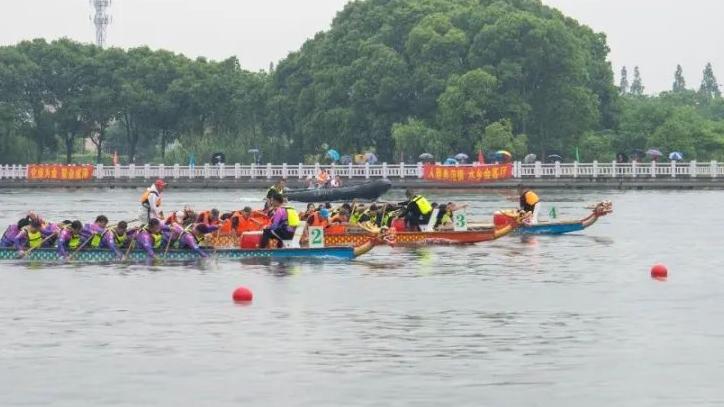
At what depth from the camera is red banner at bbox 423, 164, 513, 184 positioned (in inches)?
3875

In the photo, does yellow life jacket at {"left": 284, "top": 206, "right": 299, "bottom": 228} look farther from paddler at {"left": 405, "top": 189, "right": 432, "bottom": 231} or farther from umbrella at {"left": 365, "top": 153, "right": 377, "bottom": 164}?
umbrella at {"left": 365, "top": 153, "right": 377, "bottom": 164}

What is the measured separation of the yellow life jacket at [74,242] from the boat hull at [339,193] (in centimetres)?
4085

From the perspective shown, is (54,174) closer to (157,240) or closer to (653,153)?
(653,153)

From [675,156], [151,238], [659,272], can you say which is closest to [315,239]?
[151,238]

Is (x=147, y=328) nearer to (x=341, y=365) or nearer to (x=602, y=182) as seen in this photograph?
(x=341, y=365)

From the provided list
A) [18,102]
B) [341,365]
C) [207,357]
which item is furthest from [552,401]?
[18,102]

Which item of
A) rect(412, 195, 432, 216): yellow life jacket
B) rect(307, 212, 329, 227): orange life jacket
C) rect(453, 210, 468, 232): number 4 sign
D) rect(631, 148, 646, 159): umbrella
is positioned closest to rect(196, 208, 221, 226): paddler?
rect(307, 212, 329, 227): orange life jacket

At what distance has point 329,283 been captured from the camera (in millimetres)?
37094

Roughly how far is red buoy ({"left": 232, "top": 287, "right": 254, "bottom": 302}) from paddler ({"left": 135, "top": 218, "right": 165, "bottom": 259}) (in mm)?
5846

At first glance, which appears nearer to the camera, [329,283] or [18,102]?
[329,283]

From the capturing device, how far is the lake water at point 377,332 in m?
23.0

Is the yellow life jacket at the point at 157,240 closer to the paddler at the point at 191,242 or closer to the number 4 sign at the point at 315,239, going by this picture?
the paddler at the point at 191,242

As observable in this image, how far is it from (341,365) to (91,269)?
16.0 m

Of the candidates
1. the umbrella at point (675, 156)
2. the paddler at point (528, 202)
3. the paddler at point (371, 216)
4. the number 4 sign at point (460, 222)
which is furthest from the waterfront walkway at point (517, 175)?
the paddler at point (371, 216)
